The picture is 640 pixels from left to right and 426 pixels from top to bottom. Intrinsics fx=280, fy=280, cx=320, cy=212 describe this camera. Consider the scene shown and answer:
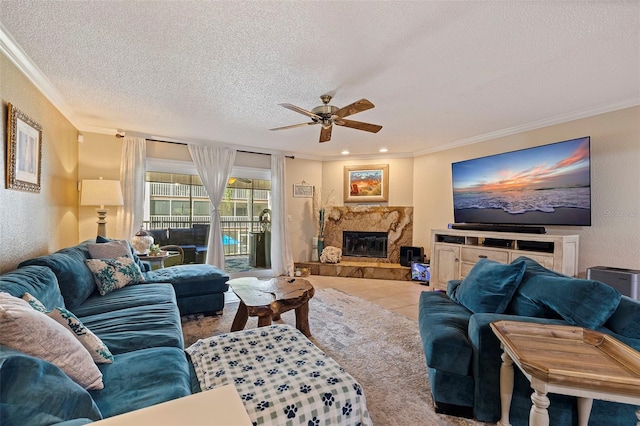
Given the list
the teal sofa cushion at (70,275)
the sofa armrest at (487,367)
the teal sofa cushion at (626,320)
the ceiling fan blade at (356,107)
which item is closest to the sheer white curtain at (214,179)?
the teal sofa cushion at (70,275)

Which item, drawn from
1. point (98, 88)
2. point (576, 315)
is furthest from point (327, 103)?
point (576, 315)

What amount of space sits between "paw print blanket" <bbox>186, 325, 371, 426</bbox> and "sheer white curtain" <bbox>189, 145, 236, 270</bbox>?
10.9 ft

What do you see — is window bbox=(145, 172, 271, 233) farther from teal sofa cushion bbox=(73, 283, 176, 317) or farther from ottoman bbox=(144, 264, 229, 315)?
teal sofa cushion bbox=(73, 283, 176, 317)

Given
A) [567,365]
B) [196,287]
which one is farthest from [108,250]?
[567,365]

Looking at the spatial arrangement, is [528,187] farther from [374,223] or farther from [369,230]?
[369,230]

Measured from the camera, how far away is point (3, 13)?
1774mm

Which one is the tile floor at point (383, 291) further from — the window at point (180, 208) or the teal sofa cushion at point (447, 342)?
the window at point (180, 208)

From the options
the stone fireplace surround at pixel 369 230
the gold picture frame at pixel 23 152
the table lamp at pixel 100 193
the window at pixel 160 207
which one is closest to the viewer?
the gold picture frame at pixel 23 152

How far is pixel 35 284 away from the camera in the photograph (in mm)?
1730

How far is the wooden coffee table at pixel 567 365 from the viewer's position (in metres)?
1.06

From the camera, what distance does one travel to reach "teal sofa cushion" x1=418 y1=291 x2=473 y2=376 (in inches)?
65.4

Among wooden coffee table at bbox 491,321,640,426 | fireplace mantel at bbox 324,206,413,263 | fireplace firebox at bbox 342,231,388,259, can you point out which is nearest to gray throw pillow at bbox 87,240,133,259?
wooden coffee table at bbox 491,321,640,426

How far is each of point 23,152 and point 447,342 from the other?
355 cm

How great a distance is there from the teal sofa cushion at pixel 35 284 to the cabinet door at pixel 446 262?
4.48m
